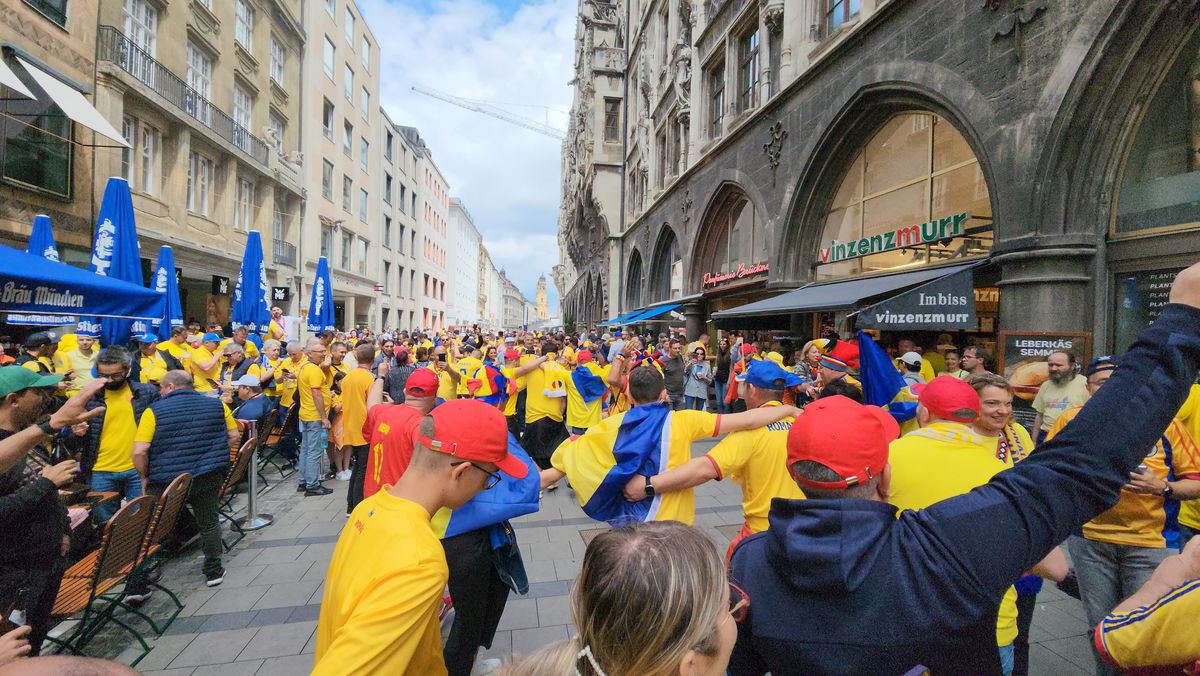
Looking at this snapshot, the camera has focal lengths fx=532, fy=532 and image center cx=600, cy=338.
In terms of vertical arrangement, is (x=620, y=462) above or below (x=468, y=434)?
below

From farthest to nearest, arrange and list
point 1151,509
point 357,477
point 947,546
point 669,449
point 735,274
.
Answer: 1. point 735,274
2. point 357,477
3. point 669,449
4. point 1151,509
5. point 947,546

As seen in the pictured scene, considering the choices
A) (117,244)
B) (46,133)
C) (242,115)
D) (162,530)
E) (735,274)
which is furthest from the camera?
(242,115)

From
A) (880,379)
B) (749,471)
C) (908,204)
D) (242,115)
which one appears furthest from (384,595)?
(242,115)

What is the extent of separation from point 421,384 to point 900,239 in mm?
8543

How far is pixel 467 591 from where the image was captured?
2.77 m

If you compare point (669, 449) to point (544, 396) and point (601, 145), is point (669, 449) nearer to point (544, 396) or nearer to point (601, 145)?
point (544, 396)

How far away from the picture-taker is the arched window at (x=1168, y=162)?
573cm

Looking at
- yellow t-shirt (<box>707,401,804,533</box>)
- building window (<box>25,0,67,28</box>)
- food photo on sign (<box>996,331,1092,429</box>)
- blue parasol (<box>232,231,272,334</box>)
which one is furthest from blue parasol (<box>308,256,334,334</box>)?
food photo on sign (<box>996,331,1092,429</box>)

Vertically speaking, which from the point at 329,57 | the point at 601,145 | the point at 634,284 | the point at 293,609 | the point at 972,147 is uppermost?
the point at 329,57

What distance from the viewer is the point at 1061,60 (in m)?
6.26

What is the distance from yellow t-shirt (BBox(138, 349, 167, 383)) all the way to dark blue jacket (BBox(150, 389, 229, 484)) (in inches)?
158

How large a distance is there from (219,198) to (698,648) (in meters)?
24.0

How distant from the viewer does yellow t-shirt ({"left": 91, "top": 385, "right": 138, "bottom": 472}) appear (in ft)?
14.6

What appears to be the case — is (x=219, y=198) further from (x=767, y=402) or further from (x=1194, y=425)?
(x=1194, y=425)
